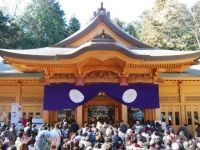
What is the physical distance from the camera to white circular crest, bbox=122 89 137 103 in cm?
1437

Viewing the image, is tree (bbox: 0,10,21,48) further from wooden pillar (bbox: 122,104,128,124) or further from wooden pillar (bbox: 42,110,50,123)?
wooden pillar (bbox: 122,104,128,124)

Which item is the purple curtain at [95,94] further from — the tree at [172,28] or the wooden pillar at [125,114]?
the tree at [172,28]

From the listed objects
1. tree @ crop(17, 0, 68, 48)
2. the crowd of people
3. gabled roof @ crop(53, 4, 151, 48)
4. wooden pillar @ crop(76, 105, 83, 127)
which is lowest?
the crowd of people

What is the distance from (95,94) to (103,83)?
0.68 meters

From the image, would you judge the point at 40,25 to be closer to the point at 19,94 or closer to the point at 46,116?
the point at 19,94

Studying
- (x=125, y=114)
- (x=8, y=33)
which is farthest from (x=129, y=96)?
(x=8, y=33)

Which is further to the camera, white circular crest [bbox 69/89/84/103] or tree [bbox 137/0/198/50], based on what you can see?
tree [bbox 137/0/198/50]

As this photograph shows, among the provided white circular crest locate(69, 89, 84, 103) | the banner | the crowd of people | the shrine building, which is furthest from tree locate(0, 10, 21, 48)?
the crowd of people

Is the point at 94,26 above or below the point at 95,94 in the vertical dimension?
above

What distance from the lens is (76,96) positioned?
563 inches

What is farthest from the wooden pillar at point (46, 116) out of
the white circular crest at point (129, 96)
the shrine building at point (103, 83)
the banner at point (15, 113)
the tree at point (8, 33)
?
the tree at point (8, 33)

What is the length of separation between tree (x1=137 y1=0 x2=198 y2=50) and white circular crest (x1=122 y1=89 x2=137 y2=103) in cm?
2304

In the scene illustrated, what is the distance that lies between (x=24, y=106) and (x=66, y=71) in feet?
9.62

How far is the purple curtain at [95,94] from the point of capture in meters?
14.3
